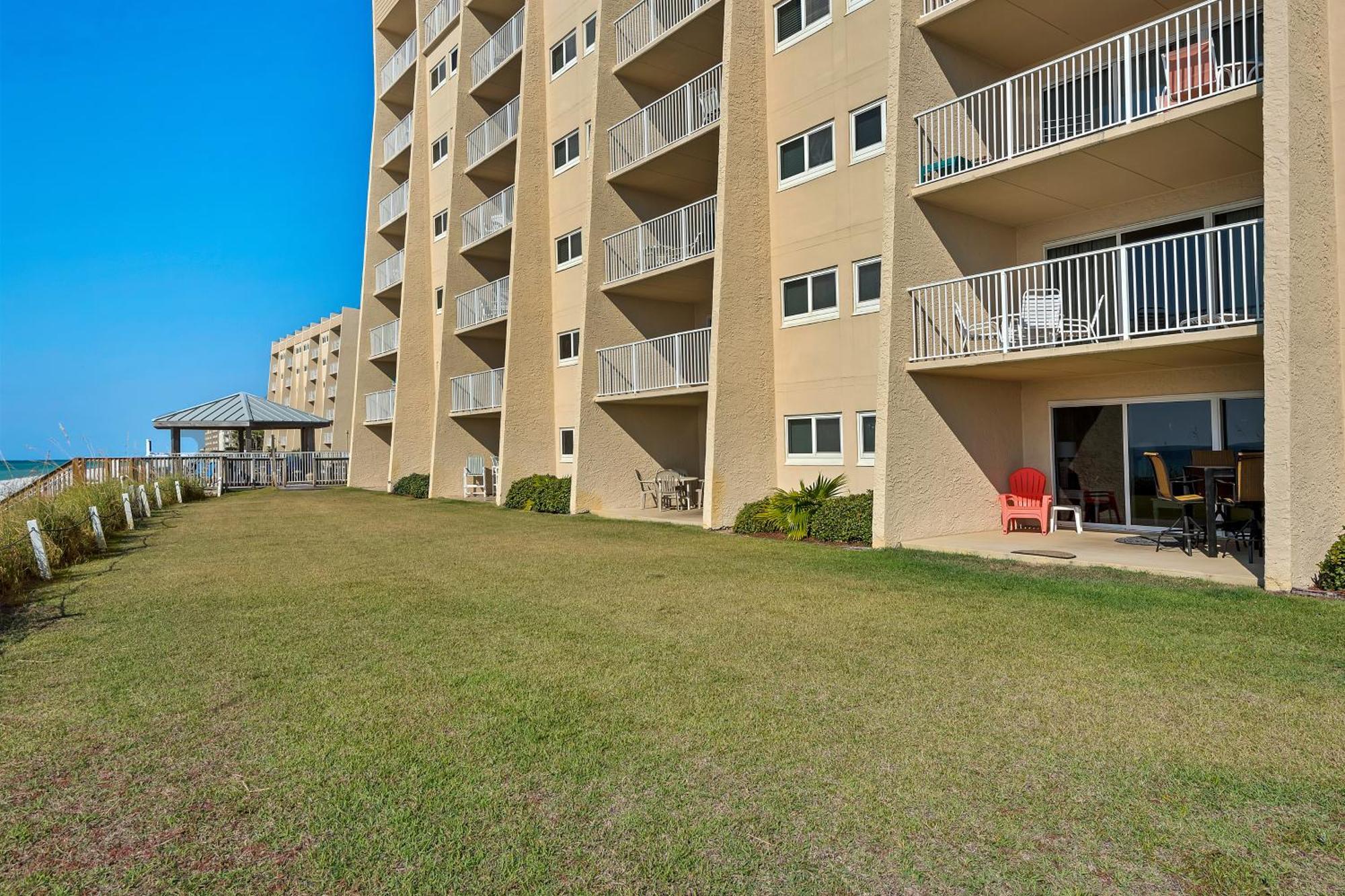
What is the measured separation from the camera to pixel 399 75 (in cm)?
3581

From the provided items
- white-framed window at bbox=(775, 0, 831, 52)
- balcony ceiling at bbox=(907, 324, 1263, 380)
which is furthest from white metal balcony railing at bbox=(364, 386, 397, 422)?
balcony ceiling at bbox=(907, 324, 1263, 380)

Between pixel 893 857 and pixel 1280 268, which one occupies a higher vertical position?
pixel 1280 268

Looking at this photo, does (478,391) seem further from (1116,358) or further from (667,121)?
(1116,358)

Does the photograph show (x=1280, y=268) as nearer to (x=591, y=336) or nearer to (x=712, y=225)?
(x=712, y=225)

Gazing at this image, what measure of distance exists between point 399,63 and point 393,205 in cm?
675

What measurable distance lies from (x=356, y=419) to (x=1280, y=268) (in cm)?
3496

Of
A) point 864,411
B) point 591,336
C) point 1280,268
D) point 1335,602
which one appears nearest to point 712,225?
point 591,336

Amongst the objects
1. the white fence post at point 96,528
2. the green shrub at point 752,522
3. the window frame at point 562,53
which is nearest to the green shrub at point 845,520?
the green shrub at point 752,522

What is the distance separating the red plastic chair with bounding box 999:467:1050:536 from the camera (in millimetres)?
13664

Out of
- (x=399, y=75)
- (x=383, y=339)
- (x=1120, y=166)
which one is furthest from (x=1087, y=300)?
(x=399, y=75)

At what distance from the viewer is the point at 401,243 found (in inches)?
1468

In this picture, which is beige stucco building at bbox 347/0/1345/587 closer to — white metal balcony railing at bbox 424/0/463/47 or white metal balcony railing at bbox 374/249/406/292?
white metal balcony railing at bbox 424/0/463/47

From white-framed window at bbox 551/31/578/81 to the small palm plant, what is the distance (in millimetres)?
15646

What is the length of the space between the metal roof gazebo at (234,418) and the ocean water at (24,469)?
56.1 ft
